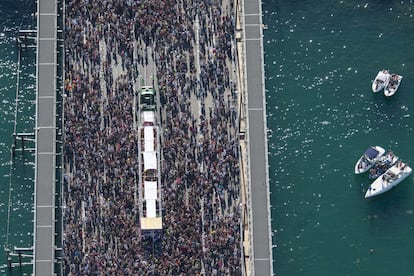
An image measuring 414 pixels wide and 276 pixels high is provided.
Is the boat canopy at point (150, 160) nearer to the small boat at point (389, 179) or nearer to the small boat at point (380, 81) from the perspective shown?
the small boat at point (389, 179)

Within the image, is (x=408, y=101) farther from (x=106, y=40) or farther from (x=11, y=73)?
(x=11, y=73)

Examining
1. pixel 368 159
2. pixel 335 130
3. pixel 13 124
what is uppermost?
pixel 13 124

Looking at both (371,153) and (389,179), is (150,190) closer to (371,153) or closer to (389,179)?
(371,153)

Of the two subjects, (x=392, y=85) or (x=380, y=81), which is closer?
(x=392, y=85)

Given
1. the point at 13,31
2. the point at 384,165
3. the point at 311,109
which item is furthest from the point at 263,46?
the point at 13,31

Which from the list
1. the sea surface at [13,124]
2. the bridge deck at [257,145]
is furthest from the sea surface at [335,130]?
the sea surface at [13,124]

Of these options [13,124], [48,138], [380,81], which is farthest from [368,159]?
[13,124]
